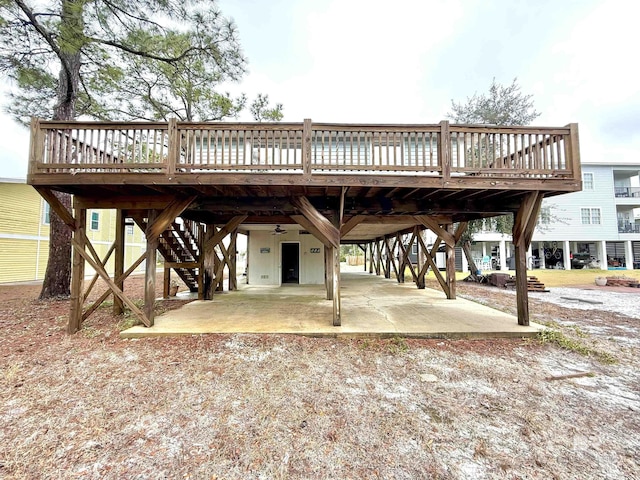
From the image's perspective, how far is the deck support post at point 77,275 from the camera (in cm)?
480

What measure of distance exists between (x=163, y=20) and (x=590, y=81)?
2687 cm

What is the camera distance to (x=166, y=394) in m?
2.89

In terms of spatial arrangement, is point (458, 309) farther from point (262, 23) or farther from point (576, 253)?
point (576, 253)

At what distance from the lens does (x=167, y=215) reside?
15.7 feet

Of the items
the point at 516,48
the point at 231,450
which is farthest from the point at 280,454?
the point at 516,48

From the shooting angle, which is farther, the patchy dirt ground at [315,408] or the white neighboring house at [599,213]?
the white neighboring house at [599,213]

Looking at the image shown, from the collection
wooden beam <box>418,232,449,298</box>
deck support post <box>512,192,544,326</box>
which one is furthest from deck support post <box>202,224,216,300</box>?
deck support post <box>512,192,544,326</box>

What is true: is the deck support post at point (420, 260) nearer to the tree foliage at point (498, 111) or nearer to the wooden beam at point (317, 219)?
the tree foliage at point (498, 111)

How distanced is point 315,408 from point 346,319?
111 inches

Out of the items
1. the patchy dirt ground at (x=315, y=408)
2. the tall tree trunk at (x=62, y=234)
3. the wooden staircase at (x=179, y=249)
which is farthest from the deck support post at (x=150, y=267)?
the tall tree trunk at (x=62, y=234)

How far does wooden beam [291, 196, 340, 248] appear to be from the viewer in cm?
500

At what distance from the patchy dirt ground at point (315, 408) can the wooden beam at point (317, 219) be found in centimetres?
177

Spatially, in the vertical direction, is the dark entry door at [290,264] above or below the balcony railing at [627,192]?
below

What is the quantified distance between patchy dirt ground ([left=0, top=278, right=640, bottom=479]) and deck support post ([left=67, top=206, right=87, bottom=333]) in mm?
504
